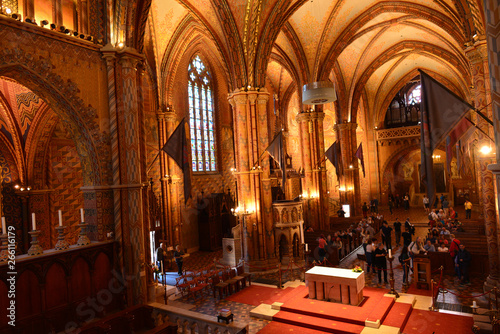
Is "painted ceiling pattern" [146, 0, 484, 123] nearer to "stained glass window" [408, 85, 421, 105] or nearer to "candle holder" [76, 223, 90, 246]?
"stained glass window" [408, 85, 421, 105]

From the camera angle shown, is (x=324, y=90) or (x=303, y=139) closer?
(x=324, y=90)

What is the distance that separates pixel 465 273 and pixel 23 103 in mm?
16542

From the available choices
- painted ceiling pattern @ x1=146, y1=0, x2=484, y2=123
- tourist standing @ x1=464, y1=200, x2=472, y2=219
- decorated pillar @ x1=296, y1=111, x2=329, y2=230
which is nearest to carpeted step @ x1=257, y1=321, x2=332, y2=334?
painted ceiling pattern @ x1=146, y1=0, x2=484, y2=123

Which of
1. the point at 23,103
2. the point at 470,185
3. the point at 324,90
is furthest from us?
the point at 470,185

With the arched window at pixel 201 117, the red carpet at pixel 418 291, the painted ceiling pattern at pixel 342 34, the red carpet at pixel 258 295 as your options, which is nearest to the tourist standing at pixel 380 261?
the red carpet at pixel 418 291

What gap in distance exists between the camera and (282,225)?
47.3ft

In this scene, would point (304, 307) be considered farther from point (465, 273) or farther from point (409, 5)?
point (409, 5)

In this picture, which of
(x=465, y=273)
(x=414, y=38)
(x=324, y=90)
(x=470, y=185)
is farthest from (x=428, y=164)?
(x=470, y=185)

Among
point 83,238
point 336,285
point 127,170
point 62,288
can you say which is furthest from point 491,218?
point 62,288

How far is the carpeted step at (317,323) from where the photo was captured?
805cm

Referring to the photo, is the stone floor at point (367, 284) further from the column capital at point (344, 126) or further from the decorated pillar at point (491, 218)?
the column capital at point (344, 126)

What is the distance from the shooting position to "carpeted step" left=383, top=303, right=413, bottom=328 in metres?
8.23

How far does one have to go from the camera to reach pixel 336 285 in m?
9.48

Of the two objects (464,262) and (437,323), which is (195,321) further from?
(464,262)
